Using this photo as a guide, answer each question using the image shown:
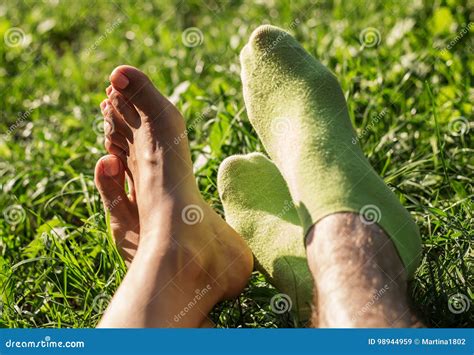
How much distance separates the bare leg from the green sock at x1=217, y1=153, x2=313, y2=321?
0.71 ft

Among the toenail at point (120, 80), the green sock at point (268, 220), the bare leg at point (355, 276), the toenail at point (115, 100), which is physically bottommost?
the green sock at point (268, 220)

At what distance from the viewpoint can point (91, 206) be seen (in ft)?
7.32

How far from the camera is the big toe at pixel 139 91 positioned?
1.90 meters

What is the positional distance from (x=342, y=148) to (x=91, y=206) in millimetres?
886

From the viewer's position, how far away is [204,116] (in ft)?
8.04

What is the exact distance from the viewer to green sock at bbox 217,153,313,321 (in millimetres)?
1725

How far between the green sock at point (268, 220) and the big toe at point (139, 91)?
0.74 ft

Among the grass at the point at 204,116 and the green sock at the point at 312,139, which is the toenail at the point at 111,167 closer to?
the grass at the point at 204,116

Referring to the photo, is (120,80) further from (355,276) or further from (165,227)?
(355,276)

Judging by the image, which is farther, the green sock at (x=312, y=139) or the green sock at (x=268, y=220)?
the green sock at (x=268, y=220)

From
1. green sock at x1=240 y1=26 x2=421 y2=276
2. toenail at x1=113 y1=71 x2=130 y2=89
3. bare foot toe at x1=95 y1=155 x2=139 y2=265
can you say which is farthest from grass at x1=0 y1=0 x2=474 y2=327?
toenail at x1=113 y1=71 x2=130 y2=89

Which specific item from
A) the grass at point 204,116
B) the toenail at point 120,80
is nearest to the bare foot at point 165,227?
the toenail at point 120,80

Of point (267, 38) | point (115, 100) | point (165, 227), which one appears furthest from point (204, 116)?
point (165, 227)

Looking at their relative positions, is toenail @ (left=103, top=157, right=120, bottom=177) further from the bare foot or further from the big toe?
the big toe
